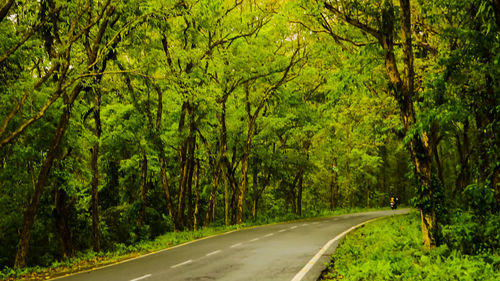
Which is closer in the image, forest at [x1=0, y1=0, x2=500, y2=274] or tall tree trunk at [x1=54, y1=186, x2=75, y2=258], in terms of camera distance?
forest at [x1=0, y1=0, x2=500, y2=274]

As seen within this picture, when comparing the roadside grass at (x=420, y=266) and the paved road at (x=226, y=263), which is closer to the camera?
the roadside grass at (x=420, y=266)

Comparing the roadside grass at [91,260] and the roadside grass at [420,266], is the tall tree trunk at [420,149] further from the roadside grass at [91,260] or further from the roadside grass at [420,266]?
the roadside grass at [91,260]

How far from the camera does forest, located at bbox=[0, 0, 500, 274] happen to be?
929 centimetres

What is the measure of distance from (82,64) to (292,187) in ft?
79.7

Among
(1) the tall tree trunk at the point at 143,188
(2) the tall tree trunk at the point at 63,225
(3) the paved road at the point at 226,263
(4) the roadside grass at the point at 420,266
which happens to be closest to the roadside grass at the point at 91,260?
(3) the paved road at the point at 226,263

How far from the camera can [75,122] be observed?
49.3 feet

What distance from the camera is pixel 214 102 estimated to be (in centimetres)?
1738

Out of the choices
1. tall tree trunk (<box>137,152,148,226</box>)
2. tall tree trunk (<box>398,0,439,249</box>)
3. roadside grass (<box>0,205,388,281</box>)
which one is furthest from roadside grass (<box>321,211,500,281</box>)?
tall tree trunk (<box>137,152,148,226</box>)

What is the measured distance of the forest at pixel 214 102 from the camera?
9.29 meters

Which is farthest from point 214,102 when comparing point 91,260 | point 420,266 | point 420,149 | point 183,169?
point 420,266

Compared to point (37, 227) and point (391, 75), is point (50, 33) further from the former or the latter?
point (391, 75)

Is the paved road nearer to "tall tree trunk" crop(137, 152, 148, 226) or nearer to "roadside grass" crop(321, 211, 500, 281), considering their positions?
"roadside grass" crop(321, 211, 500, 281)

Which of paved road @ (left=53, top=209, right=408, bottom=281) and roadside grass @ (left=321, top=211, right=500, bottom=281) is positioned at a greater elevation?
roadside grass @ (left=321, top=211, right=500, bottom=281)

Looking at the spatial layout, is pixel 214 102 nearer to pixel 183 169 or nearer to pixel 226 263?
pixel 183 169
